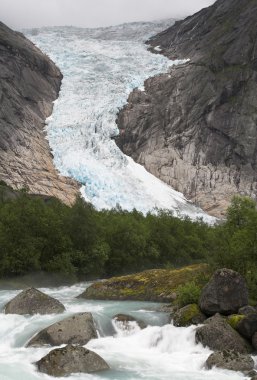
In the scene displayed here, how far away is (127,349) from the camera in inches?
881

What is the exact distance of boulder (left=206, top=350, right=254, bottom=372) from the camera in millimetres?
19031

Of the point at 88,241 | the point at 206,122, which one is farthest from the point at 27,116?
the point at 88,241

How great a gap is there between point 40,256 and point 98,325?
64.8 feet

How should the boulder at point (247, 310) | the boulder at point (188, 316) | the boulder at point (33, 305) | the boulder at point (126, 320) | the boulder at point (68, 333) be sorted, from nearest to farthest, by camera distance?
the boulder at point (68, 333) → the boulder at point (247, 310) → the boulder at point (188, 316) → the boulder at point (126, 320) → the boulder at point (33, 305)

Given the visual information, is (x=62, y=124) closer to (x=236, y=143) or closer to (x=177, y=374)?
(x=236, y=143)

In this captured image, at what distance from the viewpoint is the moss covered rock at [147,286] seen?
104ft

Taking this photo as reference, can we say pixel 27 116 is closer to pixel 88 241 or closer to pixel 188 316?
pixel 88 241

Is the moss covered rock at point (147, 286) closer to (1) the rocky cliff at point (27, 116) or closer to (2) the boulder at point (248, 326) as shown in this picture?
(2) the boulder at point (248, 326)

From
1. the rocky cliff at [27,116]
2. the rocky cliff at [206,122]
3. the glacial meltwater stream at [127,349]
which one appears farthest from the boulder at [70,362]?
the rocky cliff at [206,122]

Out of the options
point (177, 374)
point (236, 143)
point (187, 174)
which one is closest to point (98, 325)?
point (177, 374)

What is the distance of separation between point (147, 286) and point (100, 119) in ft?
262

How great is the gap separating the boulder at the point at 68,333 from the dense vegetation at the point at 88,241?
32.4 feet

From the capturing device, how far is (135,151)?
11012cm

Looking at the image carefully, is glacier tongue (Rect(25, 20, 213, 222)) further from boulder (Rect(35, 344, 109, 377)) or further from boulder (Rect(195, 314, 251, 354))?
boulder (Rect(35, 344, 109, 377))
